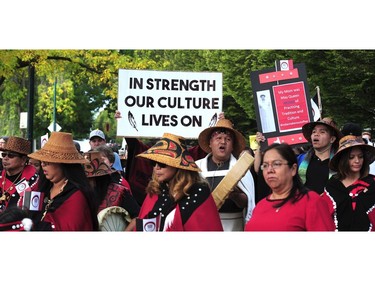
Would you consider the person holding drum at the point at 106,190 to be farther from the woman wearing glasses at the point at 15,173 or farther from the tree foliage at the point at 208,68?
the tree foliage at the point at 208,68

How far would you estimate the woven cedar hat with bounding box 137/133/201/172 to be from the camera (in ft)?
18.8

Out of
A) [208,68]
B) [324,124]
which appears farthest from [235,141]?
[208,68]

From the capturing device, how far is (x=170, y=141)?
19.8ft

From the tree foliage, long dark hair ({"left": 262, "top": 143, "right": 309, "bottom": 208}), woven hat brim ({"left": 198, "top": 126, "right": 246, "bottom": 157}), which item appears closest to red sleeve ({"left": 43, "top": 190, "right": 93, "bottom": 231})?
long dark hair ({"left": 262, "top": 143, "right": 309, "bottom": 208})

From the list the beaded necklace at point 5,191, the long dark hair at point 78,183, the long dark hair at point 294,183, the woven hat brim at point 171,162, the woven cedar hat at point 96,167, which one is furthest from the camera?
the beaded necklace at point 5,191

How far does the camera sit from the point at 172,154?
5.86m

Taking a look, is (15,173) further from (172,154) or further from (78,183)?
(172,154)

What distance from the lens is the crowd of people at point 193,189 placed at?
5.26m

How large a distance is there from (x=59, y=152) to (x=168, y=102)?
3.88 meters

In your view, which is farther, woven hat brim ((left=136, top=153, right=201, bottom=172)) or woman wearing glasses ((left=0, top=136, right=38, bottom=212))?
woman wearing glasses ((left=0, top=136, right=38, bottom=212))

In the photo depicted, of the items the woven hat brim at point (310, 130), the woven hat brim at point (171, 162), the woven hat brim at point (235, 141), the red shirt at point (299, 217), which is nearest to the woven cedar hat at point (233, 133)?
the woven hat brim at point (235, 141)

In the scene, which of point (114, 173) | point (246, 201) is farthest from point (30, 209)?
point (246, 201)

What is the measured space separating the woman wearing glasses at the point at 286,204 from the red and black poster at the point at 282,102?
4.48 meters

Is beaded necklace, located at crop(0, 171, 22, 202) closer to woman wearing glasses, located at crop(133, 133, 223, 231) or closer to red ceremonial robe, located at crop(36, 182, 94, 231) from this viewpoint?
red ceremonial robe, located at crop(36, 182, 94, 231)
